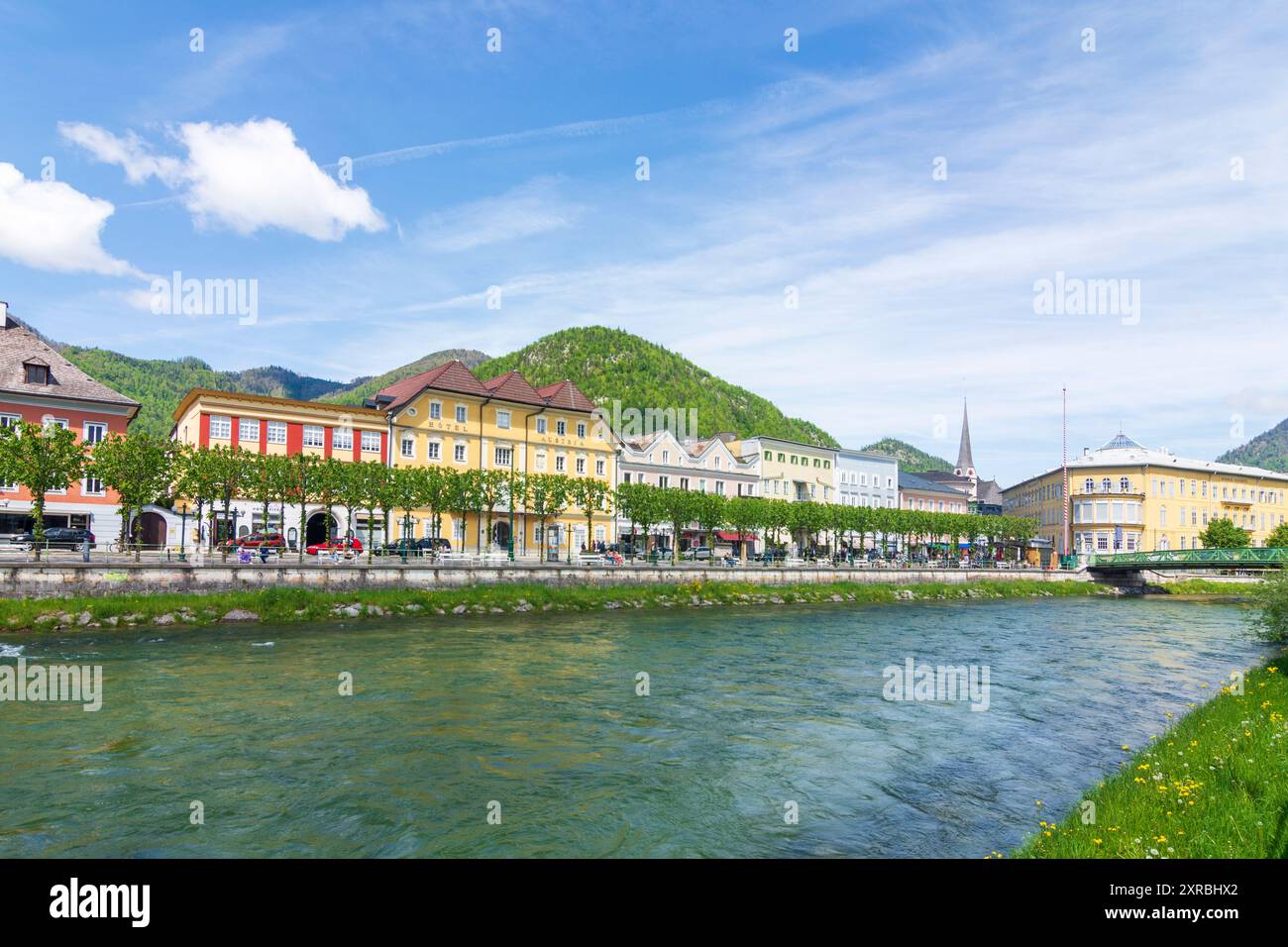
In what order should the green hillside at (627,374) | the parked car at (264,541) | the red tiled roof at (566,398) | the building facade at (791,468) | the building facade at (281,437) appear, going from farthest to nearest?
the green hillside at (627,374) < the building facade at (791,468) < the red tiled roof at (566,398) < the building facade at (281,437) < the parked car at (264,541)

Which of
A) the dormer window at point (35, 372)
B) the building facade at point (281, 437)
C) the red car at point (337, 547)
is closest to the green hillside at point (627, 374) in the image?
the building facade at point (281, 437)

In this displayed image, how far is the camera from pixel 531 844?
11375mm

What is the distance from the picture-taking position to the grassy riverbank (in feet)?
105

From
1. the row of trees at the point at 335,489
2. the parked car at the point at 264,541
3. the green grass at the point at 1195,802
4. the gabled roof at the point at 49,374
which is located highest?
the gabled roof at the point at 49,374

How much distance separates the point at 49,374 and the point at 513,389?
31959 mm

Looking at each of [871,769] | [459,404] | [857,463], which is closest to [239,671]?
[871,769]

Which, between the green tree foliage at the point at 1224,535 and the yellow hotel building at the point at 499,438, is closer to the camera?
the yellow hotel building at the point at 499,438

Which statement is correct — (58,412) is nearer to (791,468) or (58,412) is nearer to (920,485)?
(791,468)

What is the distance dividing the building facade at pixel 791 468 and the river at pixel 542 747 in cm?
5615

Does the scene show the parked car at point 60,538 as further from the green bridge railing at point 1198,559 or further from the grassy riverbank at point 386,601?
the green bridge railing at point 1198,559

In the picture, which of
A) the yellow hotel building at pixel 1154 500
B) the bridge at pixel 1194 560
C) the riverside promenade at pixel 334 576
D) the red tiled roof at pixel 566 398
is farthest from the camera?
the yellow hotel building at pixel 1154 500

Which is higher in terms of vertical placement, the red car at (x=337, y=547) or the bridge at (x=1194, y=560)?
the red car at (x=337, y=547)

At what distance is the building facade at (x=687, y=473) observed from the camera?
74.8 meters
